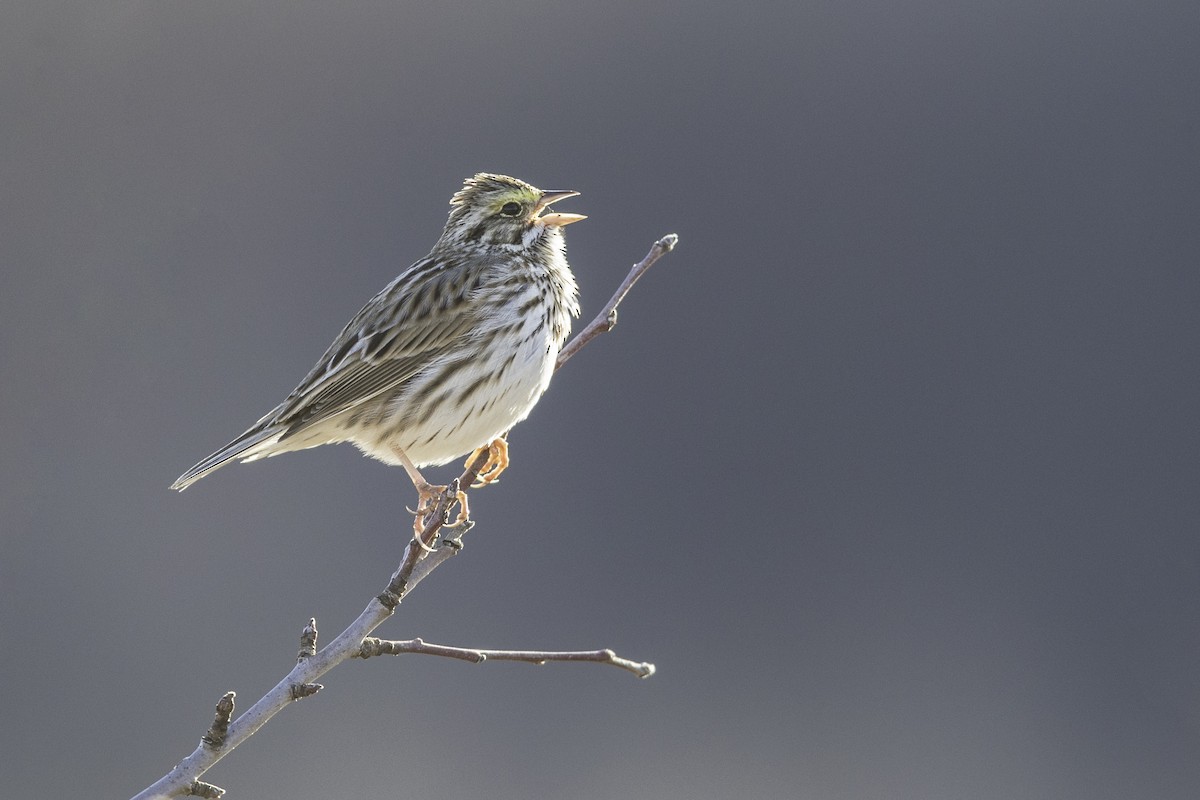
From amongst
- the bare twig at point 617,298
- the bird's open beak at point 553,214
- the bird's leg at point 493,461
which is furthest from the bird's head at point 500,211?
the bare twig at point 617,298

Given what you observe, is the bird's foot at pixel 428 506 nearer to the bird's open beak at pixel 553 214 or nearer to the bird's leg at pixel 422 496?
the bird's leg at pixel 422 496

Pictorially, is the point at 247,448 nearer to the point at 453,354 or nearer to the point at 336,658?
the point at 453,354

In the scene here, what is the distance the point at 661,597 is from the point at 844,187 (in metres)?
14.7

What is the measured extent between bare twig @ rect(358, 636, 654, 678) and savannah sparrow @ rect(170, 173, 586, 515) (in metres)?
1.94

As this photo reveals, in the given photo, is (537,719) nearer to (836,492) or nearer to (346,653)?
(836,492)

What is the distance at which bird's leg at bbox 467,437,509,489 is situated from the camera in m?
5.70

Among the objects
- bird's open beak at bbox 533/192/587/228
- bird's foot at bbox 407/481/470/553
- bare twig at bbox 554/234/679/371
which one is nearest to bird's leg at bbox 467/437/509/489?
bird's foot at bbox 407/481/470/553

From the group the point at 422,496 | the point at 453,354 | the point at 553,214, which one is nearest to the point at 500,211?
the point at 553,214

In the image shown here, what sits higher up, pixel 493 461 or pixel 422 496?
pixel 493 461

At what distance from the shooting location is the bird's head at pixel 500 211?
21.9 feet

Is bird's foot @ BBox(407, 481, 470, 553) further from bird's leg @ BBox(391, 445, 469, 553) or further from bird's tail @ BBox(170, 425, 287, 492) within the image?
bird's tail @ BBox(170, 425, 287, 492)

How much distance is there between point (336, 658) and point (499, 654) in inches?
15.5

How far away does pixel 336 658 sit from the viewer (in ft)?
12.8

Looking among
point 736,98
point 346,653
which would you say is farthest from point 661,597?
point 346,653
